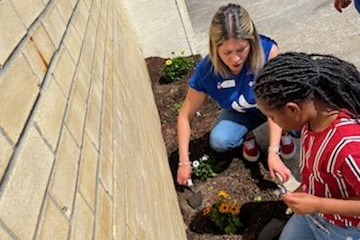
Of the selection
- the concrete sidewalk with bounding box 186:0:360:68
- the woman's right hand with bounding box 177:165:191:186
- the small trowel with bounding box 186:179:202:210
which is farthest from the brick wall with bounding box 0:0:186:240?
the concrete sidewalk with bounding box 186:0:360:68

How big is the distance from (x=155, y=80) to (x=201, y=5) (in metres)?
2.04

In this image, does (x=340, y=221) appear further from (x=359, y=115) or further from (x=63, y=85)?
(x=63, y=85)

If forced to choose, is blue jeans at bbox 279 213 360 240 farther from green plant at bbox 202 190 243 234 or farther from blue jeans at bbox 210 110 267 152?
blue jeans at bbox 210 110 267 152

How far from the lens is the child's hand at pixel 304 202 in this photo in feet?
7.36

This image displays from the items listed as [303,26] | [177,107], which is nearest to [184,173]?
[177,107]

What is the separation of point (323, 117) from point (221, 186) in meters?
1.72

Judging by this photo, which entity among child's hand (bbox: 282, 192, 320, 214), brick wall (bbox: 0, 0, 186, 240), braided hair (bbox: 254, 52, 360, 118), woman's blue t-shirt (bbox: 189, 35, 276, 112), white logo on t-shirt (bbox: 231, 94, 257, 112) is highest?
brick wall (bbox: 0, 0, 186, 240)

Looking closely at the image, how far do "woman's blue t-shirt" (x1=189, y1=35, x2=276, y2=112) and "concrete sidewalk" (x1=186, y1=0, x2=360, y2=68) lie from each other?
1389mm

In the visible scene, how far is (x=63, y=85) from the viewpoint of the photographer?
1.63 meters

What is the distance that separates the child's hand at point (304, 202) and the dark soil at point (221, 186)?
3.28 ft

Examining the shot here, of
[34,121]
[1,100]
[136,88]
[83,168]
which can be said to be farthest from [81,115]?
[136,88]

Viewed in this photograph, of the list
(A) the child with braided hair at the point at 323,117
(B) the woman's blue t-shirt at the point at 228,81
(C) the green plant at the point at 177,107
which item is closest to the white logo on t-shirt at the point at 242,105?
(B) the woman's blue t-shirt at the point at 228,81

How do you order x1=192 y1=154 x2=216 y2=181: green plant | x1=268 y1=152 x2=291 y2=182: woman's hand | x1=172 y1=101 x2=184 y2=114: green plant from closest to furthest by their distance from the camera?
1. x1=268 y1=152 x2=291 y2=182: woman's hand
2. x1=192 y1=154 x2=216 y2=181: green plant
3. x1=172 y1=101 x2=184 y2=114: green plant

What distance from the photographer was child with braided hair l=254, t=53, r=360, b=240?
6.86 feet
